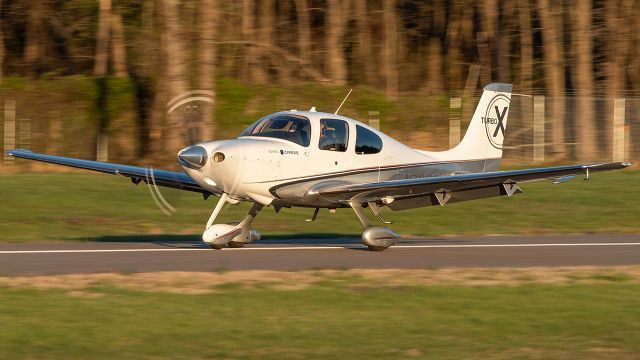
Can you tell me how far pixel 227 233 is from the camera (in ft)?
49.8

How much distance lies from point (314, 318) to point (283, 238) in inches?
317

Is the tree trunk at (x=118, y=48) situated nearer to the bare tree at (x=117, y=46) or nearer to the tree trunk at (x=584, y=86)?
the bare tree at (x=117, y=46)

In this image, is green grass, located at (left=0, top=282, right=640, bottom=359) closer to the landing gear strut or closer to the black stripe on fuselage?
the black stripe on fuselage

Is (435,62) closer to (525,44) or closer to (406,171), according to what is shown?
(525,44)

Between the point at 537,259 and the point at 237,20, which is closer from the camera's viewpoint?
the point at 537,259

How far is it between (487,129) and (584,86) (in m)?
19.9

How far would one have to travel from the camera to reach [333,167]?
15.4 metres

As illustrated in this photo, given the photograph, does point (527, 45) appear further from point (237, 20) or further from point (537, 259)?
point (537, 259)

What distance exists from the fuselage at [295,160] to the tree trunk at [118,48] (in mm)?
21017

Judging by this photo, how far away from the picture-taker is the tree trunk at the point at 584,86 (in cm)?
3353

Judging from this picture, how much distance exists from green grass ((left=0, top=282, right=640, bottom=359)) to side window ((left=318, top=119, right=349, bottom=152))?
394 cm

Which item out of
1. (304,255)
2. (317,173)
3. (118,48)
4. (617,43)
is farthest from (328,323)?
(617,43)

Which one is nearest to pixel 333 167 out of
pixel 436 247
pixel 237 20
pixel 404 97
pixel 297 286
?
pixel 436 247

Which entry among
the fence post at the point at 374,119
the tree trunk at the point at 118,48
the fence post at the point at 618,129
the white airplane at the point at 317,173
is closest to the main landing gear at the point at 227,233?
the white airplane at the point at 317,173
